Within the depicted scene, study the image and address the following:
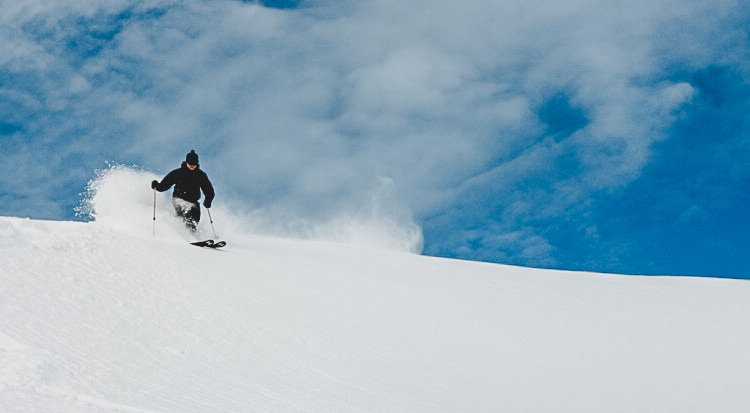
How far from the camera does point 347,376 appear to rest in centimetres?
559

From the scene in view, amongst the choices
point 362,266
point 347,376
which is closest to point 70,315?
point 347,376

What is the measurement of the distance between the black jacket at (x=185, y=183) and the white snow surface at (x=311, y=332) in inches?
16.5

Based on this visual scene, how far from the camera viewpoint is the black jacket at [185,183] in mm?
10936

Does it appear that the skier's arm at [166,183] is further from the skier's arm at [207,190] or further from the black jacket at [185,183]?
the skier's arm at [207,190]

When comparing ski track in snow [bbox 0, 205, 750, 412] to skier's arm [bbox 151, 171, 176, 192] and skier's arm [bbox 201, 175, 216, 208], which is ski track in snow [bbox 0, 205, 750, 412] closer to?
skier's arm [bbox 151, 171, 176, 192]

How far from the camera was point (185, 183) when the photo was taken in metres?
11.1

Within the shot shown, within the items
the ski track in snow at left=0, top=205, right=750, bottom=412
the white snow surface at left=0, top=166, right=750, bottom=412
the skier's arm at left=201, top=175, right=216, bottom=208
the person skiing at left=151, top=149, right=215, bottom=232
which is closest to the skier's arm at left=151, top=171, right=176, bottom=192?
the person skiing at left=151, top=149, right=215, bottom=232

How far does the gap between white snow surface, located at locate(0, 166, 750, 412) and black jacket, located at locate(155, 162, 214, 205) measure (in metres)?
0.42

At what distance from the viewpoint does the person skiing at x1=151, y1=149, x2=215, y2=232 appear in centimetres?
1097

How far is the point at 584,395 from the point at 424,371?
182 cm

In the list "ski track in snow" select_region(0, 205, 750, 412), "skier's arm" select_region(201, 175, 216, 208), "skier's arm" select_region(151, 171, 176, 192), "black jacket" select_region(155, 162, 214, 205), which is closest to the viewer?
"ski track in snow" select_region(0, 205, 750, 412)

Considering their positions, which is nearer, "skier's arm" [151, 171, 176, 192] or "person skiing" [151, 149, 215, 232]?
"skier's arm" [151, 171, 176, 192]

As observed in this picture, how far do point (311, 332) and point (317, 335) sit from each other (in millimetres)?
85

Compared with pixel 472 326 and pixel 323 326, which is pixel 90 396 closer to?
pixel 323 326
